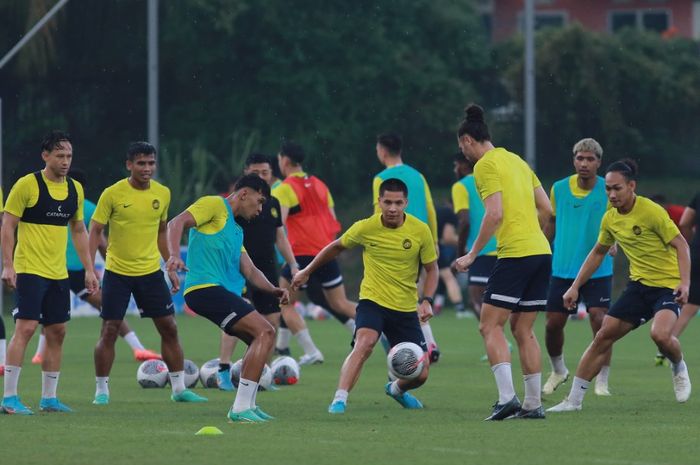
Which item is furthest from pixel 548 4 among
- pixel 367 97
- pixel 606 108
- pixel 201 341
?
pixel 201 341

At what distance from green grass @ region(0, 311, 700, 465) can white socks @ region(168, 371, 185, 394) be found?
0.61 feet

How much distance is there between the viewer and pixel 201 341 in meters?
21.9

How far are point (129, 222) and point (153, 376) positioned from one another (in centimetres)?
203

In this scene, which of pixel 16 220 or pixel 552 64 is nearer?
pixel 16 220

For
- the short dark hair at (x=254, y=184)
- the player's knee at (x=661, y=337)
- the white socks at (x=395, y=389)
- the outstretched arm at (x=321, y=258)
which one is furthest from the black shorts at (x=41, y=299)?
the player's knee at (x=661, y=337)

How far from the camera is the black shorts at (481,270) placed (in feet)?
58.0

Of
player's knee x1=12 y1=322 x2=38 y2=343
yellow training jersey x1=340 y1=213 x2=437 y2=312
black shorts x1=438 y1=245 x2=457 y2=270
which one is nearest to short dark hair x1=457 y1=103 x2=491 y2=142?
yellow training jersey x1=340 y1=213 x2=437 y2=312

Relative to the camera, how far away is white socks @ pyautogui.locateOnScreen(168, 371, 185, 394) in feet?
44.2

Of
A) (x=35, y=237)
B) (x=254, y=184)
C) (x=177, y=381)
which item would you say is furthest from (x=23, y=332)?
(x=254, y=184)

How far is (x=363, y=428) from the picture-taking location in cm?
1100

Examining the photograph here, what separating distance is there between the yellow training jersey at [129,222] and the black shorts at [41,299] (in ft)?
2.46

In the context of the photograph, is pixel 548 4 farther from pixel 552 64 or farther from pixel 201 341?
pixel 201 341

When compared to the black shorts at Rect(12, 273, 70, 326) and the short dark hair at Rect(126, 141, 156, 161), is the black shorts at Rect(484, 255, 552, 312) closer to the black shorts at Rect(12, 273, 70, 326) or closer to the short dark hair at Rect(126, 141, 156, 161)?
the short dark hair at Rect(126, 141, 156, 161)

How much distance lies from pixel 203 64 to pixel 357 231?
90.5ft
